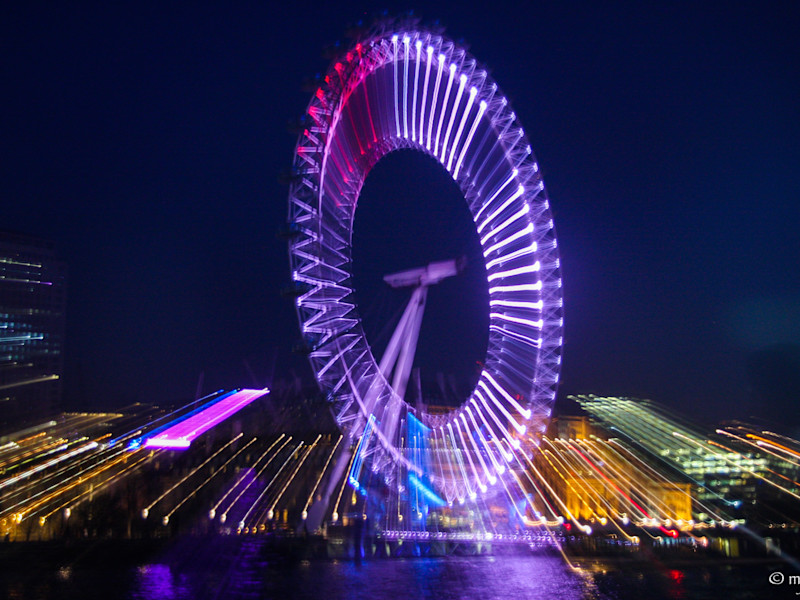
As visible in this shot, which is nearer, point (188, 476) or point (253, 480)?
point (188, 476)

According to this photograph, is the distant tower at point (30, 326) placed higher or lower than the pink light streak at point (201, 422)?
higher

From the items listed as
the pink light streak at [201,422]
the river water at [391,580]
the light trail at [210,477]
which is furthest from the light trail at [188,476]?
the river water at [391,580]

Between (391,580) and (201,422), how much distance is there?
15267 millimetres

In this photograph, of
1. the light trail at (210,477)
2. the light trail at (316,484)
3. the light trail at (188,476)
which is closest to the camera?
the light trail at (316,484)

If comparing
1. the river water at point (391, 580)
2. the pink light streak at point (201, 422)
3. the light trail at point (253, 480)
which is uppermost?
the pink light streak at point (201, 422)

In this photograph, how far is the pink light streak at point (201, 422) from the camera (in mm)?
21641

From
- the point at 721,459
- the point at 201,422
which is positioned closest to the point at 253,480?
Result: the point at 201,422

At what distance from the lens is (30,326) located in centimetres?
3322

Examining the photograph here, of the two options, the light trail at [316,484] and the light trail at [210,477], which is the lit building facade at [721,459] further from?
the light trail at [210,477]

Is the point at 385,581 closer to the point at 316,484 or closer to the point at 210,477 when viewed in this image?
the point at 316,484

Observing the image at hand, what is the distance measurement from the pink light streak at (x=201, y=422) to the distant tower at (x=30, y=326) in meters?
10.6

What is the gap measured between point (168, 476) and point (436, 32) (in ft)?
51.7

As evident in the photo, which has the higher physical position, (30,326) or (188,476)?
(30,326)

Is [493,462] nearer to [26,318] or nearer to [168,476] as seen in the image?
[168,476]
